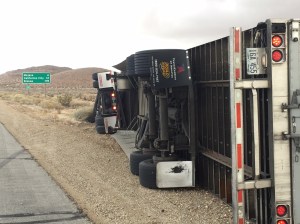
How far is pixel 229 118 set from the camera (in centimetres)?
666

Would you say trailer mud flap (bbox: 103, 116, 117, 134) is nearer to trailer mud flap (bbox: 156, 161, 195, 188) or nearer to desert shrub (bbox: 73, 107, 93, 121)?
trailer mud flap (bbox: 156, 161, 195, 188)

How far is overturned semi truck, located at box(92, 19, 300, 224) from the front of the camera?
391 cm

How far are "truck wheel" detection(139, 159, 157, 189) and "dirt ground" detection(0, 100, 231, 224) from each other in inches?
4.4

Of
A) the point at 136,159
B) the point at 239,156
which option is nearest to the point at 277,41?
the point at 239,156

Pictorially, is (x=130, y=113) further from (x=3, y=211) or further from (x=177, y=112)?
(x=3, y=211)

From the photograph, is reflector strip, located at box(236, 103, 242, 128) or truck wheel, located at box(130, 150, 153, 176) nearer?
reflector strip, located at box(236, 103, 242, 128)

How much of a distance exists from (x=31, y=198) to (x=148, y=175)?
7.02 feet

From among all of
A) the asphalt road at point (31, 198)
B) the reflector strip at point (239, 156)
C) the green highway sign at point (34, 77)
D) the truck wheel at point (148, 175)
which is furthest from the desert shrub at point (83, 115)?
the green highway sign at point (34, 77)

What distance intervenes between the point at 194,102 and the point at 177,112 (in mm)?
692

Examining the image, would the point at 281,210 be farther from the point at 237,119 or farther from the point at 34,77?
the point at 34,77

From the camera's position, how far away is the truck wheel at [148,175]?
8141 millimetres

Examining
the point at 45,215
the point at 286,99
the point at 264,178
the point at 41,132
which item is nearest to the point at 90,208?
the point at 45,215

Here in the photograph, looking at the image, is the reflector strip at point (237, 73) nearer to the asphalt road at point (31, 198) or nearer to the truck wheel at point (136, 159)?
the asphalt road at point (31, 198)

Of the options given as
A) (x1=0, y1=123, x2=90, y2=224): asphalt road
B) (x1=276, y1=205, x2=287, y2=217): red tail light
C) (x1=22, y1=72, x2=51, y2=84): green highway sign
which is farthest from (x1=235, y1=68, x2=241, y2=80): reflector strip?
(x1=22, y1=72, x2=51, y2=84): green highway sign
